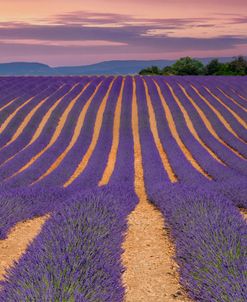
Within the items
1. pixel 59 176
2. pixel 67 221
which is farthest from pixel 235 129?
pixel 67 221

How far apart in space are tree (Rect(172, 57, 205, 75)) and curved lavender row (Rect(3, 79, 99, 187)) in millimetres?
36959

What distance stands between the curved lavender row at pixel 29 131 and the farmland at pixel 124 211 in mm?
106

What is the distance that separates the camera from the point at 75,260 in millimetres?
6000

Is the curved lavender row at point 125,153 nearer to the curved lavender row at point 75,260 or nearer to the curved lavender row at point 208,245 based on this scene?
the curved lavender row at point 208,245

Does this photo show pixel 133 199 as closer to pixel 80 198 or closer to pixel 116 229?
pixel 80 198

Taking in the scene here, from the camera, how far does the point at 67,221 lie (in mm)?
8023

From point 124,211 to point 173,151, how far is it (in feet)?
36.8

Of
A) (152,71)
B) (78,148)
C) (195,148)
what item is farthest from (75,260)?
(152,71)

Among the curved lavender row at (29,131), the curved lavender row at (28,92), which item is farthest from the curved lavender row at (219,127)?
the curved lavender row at (28,92)

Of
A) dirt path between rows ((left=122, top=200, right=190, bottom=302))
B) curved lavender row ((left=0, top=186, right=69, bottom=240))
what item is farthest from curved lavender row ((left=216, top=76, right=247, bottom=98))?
dirt path between rows ((left=122, top=200, right=190, bottom=302))

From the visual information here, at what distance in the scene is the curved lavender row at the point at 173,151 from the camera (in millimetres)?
14664

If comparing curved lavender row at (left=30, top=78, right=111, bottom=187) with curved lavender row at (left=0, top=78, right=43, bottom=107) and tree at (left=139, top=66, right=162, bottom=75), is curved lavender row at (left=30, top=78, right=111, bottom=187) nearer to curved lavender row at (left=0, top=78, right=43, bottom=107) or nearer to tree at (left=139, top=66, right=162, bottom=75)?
curved lavender row at (left=0, top=78, right=43, bottom=107)

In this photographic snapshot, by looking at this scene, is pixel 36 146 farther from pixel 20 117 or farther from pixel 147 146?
pixel 20 117

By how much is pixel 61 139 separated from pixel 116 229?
16885mm
